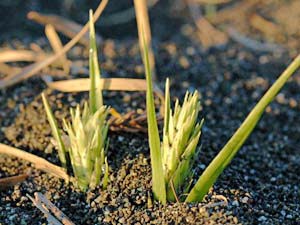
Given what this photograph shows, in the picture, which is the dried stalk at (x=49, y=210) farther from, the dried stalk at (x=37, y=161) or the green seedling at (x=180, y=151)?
the green seedling at (x=180, y=151)

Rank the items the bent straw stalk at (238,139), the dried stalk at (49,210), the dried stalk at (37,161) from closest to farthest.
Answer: the bent straw stalk at (238,139)
the dried stalk at (49,210)
the dried stalk at (37,161)

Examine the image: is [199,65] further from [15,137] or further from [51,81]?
[15,137]

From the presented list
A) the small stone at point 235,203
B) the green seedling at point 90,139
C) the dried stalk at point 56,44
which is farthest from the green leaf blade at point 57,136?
the dried stalk at point 56,44

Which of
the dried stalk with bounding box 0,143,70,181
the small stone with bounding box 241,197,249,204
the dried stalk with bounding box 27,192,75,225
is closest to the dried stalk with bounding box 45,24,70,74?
the dried stalk with bounding box 0,143,70,181

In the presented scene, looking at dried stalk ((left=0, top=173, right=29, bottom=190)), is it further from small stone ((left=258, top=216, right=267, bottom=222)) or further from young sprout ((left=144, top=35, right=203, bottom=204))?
small stone ((left=258, top=216, right=267, bottom=222))

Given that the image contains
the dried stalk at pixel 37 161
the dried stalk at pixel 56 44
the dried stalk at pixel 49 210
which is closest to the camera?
the dried stalk at pixel 49 210

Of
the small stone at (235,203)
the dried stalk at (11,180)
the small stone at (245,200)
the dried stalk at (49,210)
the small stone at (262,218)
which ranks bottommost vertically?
the small stone at (262,218)
